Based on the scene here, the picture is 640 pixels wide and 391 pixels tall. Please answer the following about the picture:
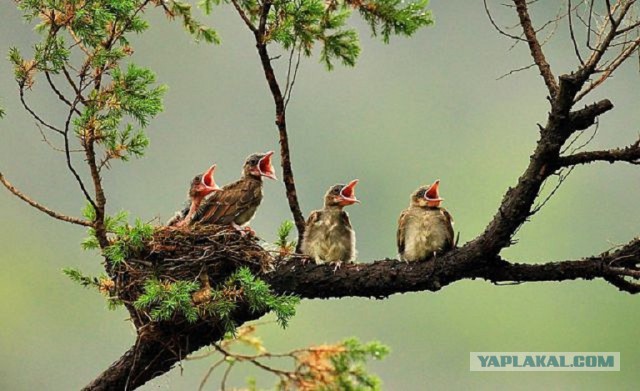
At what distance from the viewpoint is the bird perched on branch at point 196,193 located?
221 inches

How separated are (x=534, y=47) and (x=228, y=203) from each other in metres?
1.87

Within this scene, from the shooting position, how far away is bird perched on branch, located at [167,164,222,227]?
562cm

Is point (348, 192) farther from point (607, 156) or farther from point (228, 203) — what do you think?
point (607, 156)

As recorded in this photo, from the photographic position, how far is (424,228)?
461 cm

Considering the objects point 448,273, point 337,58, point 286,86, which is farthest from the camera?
point 337,58

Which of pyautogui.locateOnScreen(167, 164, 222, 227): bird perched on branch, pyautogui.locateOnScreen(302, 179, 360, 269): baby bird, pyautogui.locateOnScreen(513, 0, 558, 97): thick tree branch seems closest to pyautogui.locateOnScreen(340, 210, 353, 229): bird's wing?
pyautogui.locateOnScreen(302, 179, 360, 269): baby bird

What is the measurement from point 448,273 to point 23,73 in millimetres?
2243

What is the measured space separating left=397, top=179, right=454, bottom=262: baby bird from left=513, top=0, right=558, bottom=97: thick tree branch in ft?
2.83

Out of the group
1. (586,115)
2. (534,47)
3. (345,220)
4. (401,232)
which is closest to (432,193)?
(401,232)

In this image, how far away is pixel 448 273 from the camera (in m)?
4.39

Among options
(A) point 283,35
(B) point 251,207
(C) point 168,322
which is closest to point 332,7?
(A) point 283,35

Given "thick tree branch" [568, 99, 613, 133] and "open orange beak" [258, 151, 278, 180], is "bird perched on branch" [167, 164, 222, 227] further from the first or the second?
"thick tree branch" [568, 99, 613, 133]

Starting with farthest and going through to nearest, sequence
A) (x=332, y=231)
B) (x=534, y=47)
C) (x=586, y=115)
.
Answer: (x=332, y=231)
(x=534, y=47)
(x=586, y=115)

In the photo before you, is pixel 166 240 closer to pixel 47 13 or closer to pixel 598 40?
pixel 47 13
